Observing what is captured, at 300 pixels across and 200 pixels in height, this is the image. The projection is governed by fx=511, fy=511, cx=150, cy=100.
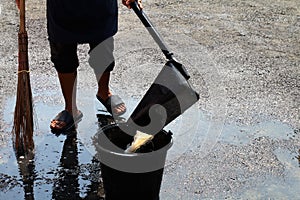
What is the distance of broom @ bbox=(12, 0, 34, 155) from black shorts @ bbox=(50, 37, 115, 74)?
30 cm

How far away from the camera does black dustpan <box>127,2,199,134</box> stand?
111 inches

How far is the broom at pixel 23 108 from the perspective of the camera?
11.8ft

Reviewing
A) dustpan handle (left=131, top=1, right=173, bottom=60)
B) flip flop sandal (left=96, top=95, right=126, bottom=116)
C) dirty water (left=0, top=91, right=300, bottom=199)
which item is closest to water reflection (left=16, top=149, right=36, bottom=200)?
dirty water (left=0, top=91, right=300, bottom=199)

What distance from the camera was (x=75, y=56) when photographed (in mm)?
3930

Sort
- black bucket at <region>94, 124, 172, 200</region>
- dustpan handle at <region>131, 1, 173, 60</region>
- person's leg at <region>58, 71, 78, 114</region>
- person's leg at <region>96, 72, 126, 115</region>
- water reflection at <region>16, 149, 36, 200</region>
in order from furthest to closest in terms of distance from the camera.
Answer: person's leg at <region>96, 72, 126, 115</region>, person's leg at <region>58, 71, 78, 114</region>, water reflection at <region>16, 149, 36, 200</region>, dustpan handle at <region>131, 1, 173, 60</region>, black bucket at <region>94, 124, 172, 200</region>

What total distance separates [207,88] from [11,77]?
1912 mm

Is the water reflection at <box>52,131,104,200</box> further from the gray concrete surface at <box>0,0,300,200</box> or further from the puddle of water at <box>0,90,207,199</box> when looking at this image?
the gray concrete surface at <box>0,0,300,200</box>

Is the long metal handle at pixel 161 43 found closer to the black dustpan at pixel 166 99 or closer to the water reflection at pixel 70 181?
the black dustpan at pixel 166 99

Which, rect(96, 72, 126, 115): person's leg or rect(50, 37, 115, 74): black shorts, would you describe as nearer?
rect(50, 37, 115, 74): black shorts

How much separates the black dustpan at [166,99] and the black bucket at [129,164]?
12 cm

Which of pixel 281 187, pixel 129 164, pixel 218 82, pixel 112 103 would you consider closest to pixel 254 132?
pixel 281 187

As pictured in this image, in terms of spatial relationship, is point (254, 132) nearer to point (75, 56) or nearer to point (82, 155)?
point (82, 155)

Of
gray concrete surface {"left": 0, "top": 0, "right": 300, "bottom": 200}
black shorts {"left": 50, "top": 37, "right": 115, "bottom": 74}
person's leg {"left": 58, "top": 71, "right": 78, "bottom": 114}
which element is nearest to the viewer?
gray concrete surface {"left": 0, "top": 0, "right": 300, "bottom": 200}

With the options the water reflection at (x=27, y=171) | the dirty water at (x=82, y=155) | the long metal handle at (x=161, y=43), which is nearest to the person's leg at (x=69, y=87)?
the dirty water at (x=82, y=155)
